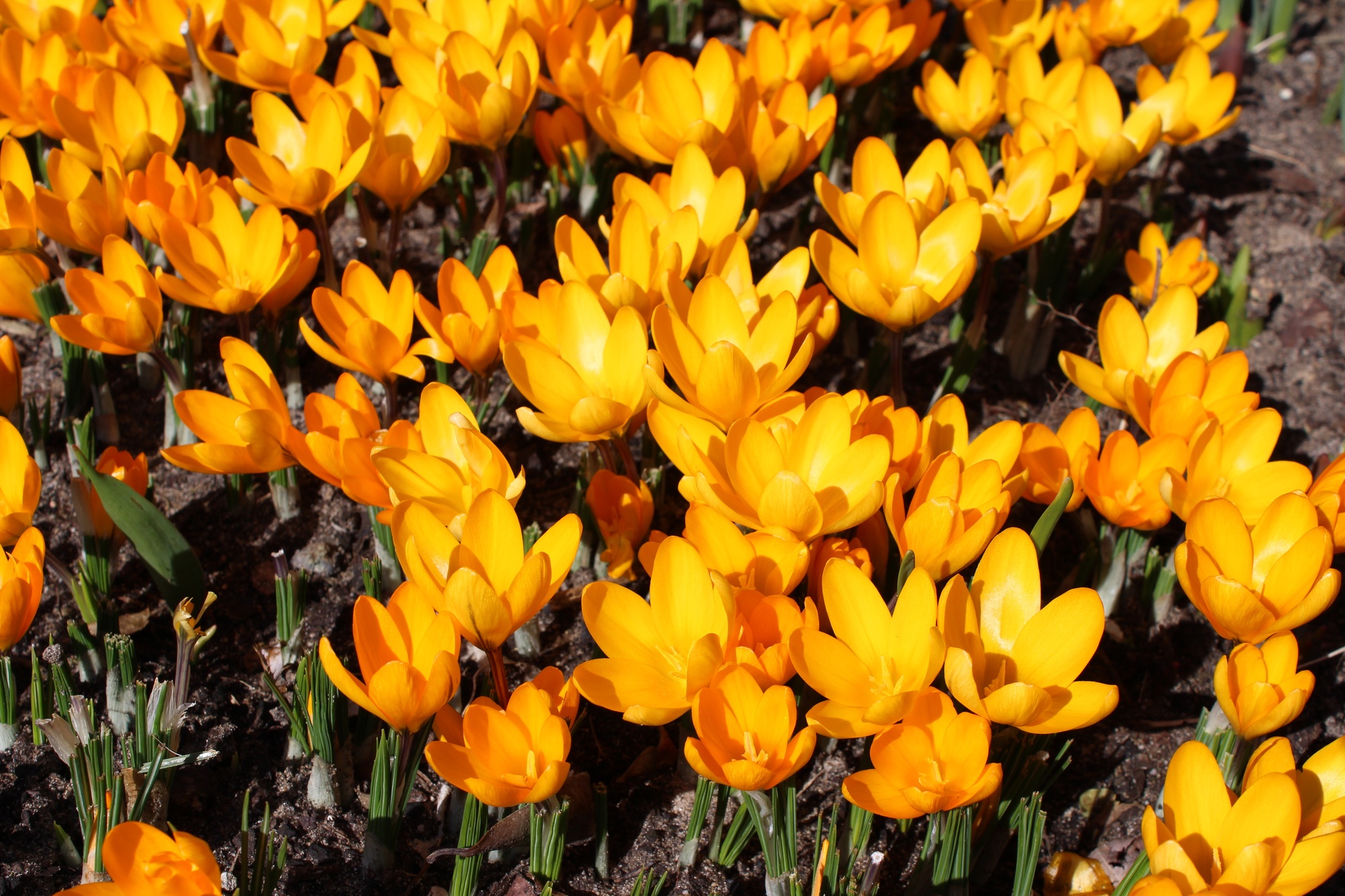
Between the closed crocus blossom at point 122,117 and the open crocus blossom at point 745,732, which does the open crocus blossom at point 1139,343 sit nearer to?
the open crocus blossom at point 745,732

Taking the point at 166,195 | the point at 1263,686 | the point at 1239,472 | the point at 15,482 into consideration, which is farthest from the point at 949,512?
the point at 166,195

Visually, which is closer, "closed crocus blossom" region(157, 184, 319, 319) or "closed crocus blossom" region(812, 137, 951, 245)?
"closed crocus blossom" region(157, 184, 319, 319)

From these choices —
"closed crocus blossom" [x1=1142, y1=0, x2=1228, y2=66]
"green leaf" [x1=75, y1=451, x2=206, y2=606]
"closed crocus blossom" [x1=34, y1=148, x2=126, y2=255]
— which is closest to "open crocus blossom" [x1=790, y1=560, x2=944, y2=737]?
"green leaf" [x1=75, y1=451, x2=206, y2=606]

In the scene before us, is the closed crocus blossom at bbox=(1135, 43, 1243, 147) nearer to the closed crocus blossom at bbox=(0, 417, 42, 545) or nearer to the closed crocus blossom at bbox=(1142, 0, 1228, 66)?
the closed crocus blossom at bbox=(1142, 0, 1228, 66)

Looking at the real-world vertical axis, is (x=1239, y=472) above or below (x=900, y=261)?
below

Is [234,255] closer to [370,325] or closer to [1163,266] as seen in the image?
[370,325]

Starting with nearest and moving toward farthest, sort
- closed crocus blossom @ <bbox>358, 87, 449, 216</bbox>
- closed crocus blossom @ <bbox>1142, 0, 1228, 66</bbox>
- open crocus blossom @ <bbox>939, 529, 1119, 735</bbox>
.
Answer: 1. open crocus blossom @ <bbox>939, 529, 1119, 735</bbox>
2. closed crocus blossom @ <bbox>358, 87, 449, 216</bbox>
3. closed crocus blossom @ <bbox>1142, 0, 1228, 66</bbox>

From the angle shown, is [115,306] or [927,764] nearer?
[927,764]
